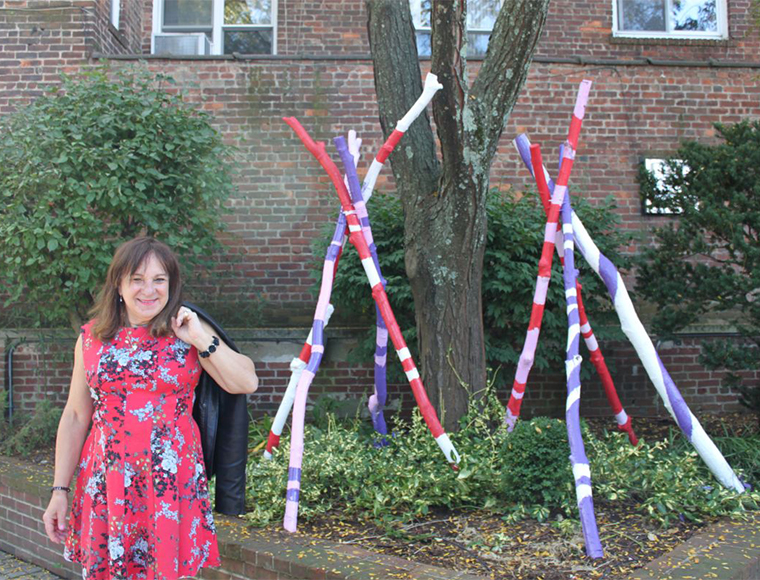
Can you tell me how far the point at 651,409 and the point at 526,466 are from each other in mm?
3798

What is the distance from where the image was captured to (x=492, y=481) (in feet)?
13.8

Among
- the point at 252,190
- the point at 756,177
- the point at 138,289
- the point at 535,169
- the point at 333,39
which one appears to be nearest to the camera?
the point at 138,289

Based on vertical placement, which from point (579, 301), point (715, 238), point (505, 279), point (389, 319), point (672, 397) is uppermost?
point (715, 238)

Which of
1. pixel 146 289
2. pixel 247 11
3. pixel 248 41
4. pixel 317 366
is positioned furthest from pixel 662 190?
pixel 247 11

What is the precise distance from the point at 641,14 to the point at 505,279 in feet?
18.6

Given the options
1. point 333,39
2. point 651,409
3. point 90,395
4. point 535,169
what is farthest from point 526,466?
point 333,39

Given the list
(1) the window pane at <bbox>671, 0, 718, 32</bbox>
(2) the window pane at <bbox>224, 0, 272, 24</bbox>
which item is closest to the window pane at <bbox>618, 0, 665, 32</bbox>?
(1) the window pane at <bbox>671, 0, 718, 32</bbox>

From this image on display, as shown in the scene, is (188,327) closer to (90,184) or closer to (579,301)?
(579,301)

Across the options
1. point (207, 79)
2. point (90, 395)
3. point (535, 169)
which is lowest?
point (90, 395)

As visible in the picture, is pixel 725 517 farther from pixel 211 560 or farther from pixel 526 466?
pixel 211 560

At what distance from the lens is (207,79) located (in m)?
7.94

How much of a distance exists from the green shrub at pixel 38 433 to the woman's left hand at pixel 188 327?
424 centimetres

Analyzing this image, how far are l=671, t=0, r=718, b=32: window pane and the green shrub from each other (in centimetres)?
889

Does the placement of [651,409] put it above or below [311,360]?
below
